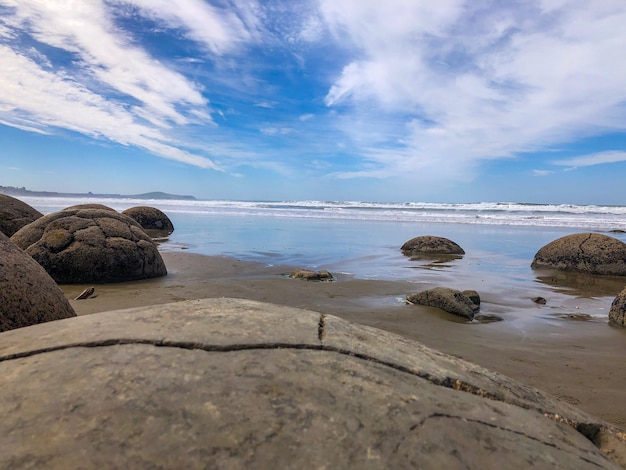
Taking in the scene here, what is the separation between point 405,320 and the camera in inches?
193

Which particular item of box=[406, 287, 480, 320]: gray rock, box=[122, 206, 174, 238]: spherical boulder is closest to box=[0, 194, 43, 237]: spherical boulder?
box=[122, 206, 174, 238]: spherical boulder

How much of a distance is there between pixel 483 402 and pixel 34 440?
4.65 ft

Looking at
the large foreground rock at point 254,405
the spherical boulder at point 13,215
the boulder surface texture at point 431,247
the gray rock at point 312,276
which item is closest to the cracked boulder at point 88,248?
the gray rock at point 312,276

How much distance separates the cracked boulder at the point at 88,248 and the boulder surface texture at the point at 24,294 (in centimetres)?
365

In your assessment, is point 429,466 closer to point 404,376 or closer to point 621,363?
point 404,376

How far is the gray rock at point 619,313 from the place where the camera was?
4.96 meters

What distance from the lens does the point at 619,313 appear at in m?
5.03

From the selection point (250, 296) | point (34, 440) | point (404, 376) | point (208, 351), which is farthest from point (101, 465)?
point (250, 296)

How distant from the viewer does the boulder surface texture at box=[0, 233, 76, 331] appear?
8.47 feet

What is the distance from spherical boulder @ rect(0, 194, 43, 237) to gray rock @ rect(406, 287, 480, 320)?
336 inches

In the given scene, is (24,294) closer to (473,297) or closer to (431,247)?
(473,297)

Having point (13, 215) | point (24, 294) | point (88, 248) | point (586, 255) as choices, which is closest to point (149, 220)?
point (13, 215)

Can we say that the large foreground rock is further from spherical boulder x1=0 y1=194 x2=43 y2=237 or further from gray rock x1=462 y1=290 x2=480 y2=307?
spherical boulder x1=0 y1=194 x2=43 y2=237

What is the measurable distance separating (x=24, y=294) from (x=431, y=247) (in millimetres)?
9975
